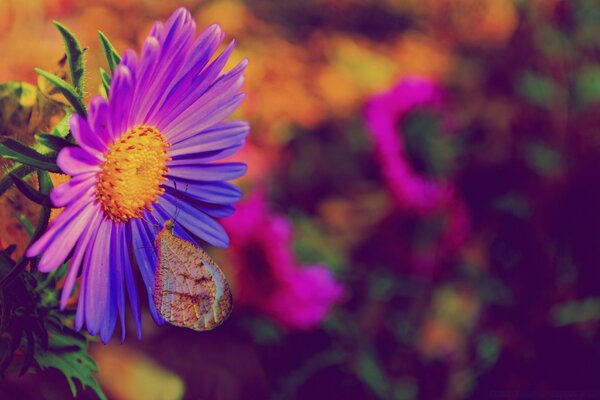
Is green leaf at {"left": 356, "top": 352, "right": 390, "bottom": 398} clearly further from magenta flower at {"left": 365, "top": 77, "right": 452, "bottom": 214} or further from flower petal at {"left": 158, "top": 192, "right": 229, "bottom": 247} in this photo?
flower petal at {"left": 158, "top": 192, "right": 229, "bottom": 247}

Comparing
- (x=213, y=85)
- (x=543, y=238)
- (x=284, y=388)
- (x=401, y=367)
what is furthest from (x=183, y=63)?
(x=543, y=238)

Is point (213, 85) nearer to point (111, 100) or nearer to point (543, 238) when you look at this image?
point (111, 100)

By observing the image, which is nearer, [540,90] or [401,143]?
[401,143]

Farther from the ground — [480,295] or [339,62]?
[339,62]

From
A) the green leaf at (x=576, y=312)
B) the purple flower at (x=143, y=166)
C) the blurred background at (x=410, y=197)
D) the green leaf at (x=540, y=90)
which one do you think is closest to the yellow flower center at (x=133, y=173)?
the purple flower at (x=143, y=166)

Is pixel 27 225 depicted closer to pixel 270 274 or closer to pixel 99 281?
pixel 99 281

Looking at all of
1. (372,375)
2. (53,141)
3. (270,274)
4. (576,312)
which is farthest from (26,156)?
(576,312)
